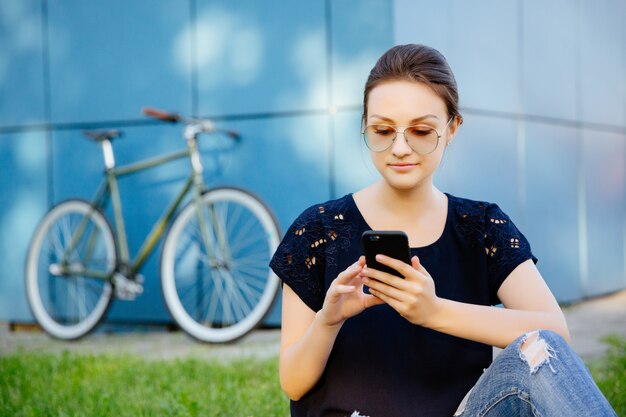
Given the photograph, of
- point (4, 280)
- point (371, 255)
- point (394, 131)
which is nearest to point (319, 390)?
point (371, 255)

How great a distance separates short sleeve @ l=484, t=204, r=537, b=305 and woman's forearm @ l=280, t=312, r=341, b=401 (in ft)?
1.48

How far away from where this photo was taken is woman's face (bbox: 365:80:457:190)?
6.57 feet

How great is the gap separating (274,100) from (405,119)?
3361 mm

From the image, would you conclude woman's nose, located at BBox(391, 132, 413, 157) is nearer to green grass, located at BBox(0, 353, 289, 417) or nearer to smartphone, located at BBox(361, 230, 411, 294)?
smartphone, located at BBox(361, 230, 411, 294)

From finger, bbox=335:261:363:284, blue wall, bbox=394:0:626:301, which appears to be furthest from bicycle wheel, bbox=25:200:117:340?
finger, bbox=335:261:363:284

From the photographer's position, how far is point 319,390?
209cm

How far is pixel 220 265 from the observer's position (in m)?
4.75

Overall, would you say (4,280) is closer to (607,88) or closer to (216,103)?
(216,103)

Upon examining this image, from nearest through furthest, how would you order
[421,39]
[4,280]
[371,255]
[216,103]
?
[371,255], [421,39], [216,103], [4,280]

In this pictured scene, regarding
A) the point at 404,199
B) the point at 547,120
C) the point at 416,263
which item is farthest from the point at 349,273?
the point at 547,120

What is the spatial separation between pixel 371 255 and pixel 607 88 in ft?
20.0

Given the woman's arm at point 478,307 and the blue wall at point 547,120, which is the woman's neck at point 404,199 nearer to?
the woman's arm at point 478,307

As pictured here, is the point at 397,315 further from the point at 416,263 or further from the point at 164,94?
the point at 164,94

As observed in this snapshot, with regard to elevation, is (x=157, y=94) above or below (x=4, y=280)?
above
